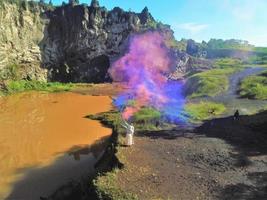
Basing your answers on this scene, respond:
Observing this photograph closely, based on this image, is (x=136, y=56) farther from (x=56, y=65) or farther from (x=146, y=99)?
(x=56, y=65)

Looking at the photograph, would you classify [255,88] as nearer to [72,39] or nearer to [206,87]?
[206,87]

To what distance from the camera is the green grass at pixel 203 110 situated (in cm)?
3459

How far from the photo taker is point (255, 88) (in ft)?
167

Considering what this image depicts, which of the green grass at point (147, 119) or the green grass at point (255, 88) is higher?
the green grass at point (255, 88)

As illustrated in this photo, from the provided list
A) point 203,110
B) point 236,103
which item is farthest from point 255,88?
point 203,110

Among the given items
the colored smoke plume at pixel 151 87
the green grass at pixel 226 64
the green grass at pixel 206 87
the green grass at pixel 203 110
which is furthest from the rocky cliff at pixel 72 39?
the green grass at pixel 203 110

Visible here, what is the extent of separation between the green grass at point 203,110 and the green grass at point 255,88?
7447mm

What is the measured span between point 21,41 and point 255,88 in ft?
137

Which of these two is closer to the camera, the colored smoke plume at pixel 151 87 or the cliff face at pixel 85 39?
the colored smoke plume at pixel 151 87

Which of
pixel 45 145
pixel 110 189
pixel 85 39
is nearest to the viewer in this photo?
pixel 110 189

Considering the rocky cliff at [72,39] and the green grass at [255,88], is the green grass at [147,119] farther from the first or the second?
the rocky cliff at [72,39]

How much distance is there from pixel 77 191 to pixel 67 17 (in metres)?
65.2

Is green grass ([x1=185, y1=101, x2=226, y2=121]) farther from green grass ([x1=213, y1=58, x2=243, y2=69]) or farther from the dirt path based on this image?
green grass ([x1=213, y1=58, x2=243, y2=69])

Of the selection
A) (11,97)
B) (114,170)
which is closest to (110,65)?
(11,97)
